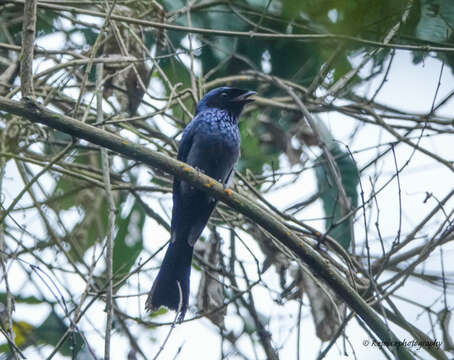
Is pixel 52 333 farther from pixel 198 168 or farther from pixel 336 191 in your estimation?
pixel 336 191

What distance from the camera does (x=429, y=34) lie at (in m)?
3.29

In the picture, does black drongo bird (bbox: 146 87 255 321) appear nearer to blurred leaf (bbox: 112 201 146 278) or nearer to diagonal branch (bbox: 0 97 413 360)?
blurred leaf (bbox: 112 201 146 278)

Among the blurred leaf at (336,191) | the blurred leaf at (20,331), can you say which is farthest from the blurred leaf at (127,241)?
the blurred leaf at (336,191)

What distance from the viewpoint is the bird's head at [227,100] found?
476cm

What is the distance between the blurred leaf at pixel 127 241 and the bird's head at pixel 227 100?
1.22 metres

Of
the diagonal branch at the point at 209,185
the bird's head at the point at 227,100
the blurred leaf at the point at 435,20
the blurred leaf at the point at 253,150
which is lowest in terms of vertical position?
the diagonal branch at the point at 209,185

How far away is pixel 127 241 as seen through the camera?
5.29 meters

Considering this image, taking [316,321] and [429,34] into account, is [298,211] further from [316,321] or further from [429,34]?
[429,34]

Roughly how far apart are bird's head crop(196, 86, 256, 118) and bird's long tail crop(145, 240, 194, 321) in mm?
1134

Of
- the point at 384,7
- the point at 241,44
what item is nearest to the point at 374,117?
the point at 241,44

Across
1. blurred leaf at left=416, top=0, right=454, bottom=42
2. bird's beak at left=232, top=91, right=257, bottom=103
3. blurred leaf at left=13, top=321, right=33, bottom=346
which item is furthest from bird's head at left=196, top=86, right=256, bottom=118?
blurred leaf at left=13, top=321, right=33, bottom=346

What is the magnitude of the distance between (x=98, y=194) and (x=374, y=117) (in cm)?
262

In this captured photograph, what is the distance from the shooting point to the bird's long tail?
4.04m

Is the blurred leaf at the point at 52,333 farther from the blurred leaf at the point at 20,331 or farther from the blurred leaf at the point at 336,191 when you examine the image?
the blurred leaf at the point at 336,191
